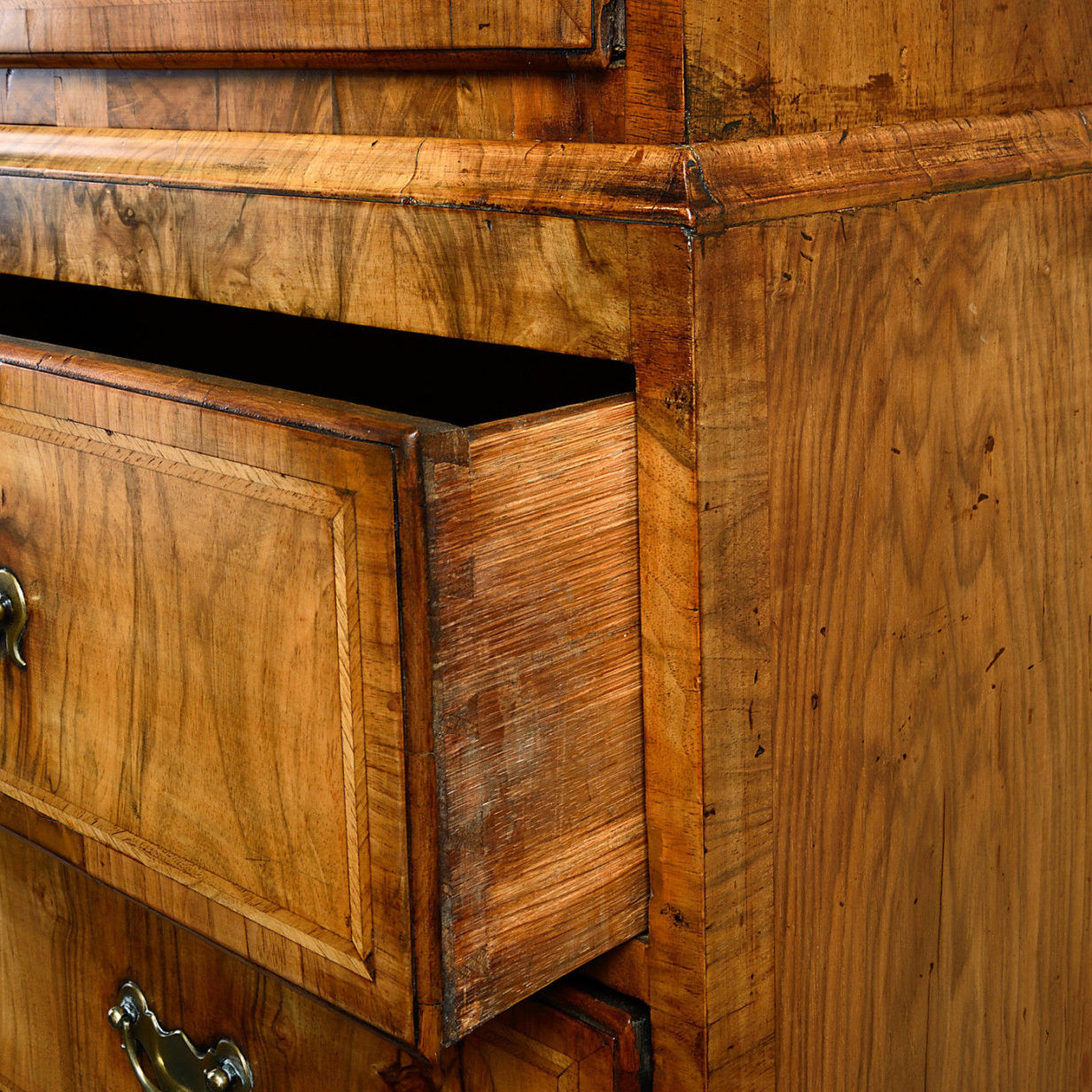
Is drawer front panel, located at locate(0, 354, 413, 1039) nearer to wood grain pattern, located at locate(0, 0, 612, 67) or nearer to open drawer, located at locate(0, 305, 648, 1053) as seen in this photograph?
open drawer, located at locate(0, 305, 648, 1053)

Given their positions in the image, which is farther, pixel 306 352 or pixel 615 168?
pixel 306 352

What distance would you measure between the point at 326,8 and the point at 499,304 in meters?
0.14

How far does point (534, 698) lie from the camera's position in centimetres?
47

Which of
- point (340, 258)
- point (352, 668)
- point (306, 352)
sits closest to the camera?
point (352, 668)

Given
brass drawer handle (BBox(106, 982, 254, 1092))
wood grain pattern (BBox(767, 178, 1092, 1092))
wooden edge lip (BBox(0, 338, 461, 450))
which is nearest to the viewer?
wooden edge lip (BBox(0, 338, 461, 450))

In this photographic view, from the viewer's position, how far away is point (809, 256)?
504 mm

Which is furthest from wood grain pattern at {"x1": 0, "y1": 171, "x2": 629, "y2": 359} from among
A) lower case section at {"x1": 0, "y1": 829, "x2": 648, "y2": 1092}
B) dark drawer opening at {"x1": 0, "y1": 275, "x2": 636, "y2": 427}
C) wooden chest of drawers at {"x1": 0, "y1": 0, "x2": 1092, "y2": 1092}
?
lower case section at {"x1": 0, "y1": 829, "x2": 648, "y2": 1092}

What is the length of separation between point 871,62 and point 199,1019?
53cm

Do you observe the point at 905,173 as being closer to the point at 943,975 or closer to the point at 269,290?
the point at 269,290

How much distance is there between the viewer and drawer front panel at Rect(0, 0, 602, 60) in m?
0.49

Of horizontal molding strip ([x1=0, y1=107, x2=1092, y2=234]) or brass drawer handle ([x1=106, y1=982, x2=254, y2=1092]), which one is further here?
brass drawer handle ([x1=106, y1=982, x2=254, y2=1092])

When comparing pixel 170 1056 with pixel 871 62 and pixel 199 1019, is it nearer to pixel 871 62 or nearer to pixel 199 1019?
pixel 199 1019

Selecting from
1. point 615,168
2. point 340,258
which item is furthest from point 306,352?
point 615,168

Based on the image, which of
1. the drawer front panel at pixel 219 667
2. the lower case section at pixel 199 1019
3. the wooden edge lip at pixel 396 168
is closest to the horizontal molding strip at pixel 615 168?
the wooden edge lip at pixel 396 168
